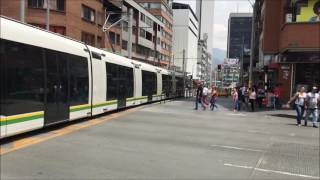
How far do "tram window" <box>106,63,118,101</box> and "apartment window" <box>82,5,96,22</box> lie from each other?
32834mm

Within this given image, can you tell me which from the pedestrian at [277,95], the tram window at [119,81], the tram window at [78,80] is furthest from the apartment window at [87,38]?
the tram window at [78,80]

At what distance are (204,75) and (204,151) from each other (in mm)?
177496

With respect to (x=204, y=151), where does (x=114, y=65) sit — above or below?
above

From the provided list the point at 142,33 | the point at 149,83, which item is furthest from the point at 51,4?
the point at 142,33

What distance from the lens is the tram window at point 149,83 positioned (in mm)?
28828

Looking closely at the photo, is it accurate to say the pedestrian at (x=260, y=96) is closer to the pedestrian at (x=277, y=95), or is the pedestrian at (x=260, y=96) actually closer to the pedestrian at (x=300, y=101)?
the pedestrian at (x=277, y=95)

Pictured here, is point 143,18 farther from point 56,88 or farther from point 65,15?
point 56,88

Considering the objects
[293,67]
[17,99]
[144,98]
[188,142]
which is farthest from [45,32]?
[293,67]

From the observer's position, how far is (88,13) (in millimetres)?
54344

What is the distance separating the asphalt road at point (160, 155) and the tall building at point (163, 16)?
89.9 metres

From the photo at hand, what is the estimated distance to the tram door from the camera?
12.8 m

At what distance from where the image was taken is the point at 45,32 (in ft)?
42.7

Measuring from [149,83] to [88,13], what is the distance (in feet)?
85.3

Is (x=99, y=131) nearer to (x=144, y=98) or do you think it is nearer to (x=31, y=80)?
(x=31, y=80)
